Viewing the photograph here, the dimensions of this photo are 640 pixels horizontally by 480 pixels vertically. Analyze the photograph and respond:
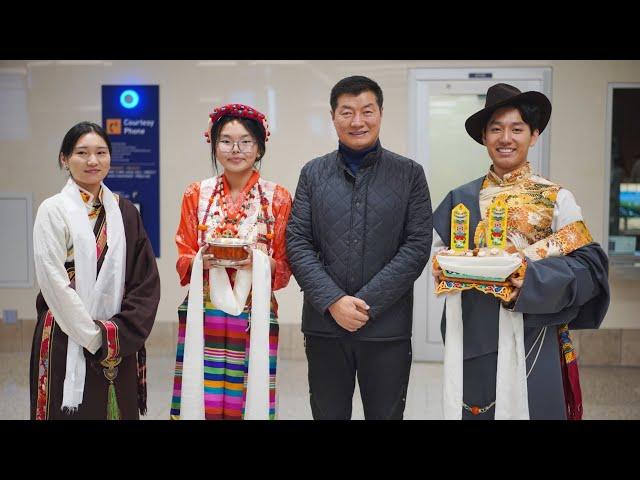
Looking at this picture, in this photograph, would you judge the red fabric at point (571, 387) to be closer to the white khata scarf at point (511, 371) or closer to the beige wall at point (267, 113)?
the white khata scarf at point (511, 371)

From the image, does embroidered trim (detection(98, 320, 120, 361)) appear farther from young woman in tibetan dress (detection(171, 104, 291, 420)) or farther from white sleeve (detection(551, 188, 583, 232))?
white sleeve (detection(551, 188, 583, 232))

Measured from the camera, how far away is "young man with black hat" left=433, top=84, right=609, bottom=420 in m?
2.23

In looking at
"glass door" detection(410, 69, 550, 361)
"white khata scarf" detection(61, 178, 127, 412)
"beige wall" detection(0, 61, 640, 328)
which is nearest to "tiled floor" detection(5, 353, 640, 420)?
"beige wall" detection(0, 61, 640, 328)

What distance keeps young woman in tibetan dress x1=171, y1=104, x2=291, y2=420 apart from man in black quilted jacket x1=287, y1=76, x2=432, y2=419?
13 cm

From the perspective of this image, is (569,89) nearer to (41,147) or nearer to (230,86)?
(230,86)

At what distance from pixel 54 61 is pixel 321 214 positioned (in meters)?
3.57

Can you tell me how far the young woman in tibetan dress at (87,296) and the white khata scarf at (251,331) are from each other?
0.20 meters

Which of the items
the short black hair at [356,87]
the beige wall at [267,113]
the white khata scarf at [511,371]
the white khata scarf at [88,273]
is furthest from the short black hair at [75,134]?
the beige wall at [267,113]

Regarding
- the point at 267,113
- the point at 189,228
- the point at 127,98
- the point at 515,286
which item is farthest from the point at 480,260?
the point at 127,98

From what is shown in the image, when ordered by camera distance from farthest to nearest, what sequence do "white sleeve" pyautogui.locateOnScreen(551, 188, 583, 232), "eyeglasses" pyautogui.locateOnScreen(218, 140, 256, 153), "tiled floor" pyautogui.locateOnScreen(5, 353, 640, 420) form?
"tiled floor" pyautogui.locateOnScreen(5, 353, 640, 420), "eyeglasses" pyautogui.locateOnScreen(218, 140, 256, 153), "white sleeve" pyautogui.locateOnScreen(551, 188, 583, 232)

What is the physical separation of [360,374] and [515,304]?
2.15 feet

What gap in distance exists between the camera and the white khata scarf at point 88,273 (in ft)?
7.70

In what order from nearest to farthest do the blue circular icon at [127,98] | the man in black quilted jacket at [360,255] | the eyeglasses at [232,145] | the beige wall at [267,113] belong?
the man in black quilted jacket at [360,255]
the eyeglasses at [232,145]
the beige wall at [267,113]
the blue circular icon at [127,98]

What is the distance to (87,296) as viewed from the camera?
7.75ft
